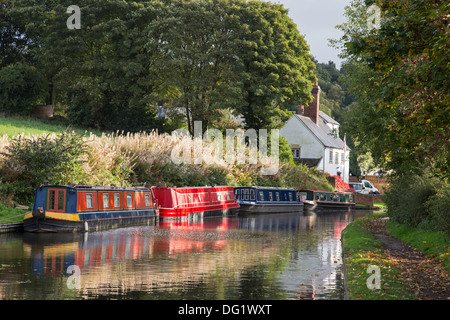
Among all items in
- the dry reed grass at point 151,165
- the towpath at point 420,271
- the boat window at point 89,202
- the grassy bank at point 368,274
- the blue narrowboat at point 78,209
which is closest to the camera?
the grassy bank at point 368,274

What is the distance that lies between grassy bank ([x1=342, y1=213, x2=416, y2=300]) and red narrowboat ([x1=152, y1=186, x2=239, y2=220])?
15325 mm

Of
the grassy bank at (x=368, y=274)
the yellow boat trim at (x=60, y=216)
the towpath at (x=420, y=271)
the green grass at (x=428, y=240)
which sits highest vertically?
the yellow boat trim at (x=60, y=216)

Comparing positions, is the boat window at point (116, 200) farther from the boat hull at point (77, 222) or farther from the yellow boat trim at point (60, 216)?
the yellow boat trim at point (60, 216)

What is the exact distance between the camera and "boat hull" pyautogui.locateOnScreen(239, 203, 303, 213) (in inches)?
1721

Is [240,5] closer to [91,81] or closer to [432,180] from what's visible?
[91,81]

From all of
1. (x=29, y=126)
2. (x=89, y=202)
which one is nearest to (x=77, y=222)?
(x=89, y=202)

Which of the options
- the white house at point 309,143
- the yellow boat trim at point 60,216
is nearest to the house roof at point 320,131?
the white house at point 309,143

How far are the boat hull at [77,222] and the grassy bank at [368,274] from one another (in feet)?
36.2

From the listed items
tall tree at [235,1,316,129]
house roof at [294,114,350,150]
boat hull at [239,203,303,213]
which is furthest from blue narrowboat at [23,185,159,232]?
house roof at [294,114,350,150]

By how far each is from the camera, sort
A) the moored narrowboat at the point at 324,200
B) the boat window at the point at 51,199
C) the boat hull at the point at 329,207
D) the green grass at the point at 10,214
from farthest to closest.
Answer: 1. the boat hull at the point at 329,207
2. the moored narrowboat at the point at 324,200
3. the boat window at the point at 51,199
4. the green grass at the point at 10,214

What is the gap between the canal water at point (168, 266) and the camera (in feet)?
39.7

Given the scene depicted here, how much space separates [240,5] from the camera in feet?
161

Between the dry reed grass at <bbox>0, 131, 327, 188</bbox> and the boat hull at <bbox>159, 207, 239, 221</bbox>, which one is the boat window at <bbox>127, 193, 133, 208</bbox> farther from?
the boat hull at <bbox>159, 207, 239, 221</bbox>
